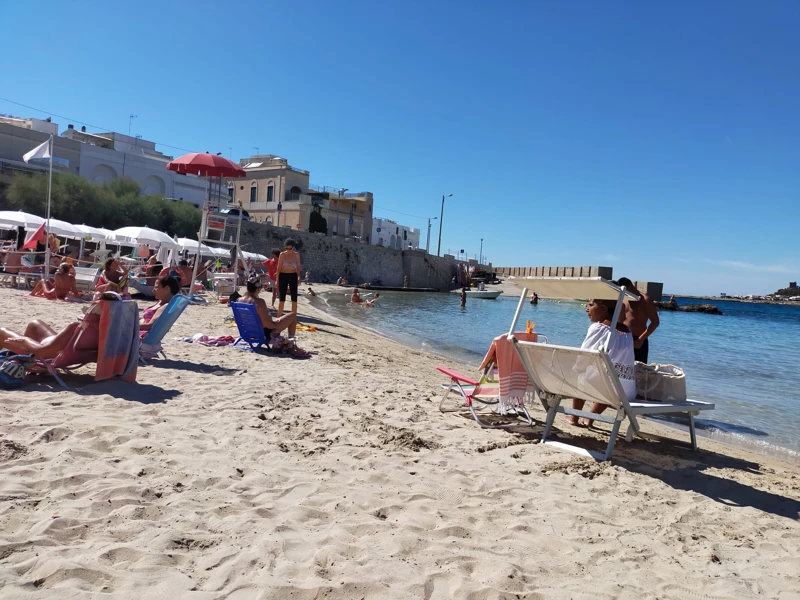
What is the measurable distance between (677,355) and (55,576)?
55.2ft

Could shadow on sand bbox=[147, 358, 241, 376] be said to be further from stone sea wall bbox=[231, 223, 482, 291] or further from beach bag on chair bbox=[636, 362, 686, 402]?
stone sea wall bbox=[231, 223, 482, 291]

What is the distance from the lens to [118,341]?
462cm

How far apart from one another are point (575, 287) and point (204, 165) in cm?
884

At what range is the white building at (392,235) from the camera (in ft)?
222

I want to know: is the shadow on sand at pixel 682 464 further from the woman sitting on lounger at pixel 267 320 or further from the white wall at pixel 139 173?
the white wall at pixel 139 173

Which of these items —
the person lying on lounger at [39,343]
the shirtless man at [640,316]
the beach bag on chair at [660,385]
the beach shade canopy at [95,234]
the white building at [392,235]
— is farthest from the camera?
the white building at [392,235]

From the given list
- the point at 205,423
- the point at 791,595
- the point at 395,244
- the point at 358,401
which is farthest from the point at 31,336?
the point at 395,244

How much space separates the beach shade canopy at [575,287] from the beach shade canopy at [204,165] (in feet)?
26.6

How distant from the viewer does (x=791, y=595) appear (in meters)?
2.45

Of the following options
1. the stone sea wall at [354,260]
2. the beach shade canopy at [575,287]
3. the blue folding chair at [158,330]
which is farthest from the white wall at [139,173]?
the beach shade canopy at [575,287]

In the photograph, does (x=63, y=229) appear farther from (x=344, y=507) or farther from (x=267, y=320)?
(x=344, y=507)

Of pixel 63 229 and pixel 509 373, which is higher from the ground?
pixel 63 229

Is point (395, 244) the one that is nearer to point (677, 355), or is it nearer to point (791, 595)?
point (677, 355)

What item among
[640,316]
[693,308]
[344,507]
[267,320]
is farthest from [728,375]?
[693,308]
